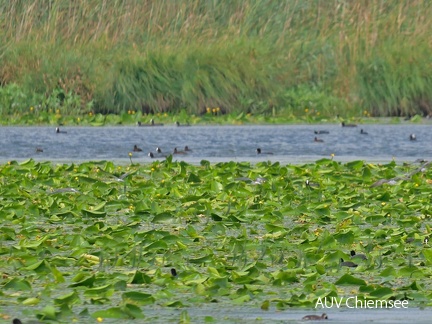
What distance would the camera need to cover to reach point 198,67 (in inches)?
809

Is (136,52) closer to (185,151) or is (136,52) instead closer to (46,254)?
(185,151)

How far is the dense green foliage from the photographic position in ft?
21.2

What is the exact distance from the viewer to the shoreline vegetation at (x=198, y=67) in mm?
20281

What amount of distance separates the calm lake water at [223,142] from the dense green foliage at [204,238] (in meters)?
2.57

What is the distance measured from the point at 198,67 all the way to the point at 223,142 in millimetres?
3473

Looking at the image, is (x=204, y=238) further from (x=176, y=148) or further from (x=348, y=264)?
(x=176, y=148)

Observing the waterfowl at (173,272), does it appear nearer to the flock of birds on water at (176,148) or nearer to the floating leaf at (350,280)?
the floating leaf at (350,280)

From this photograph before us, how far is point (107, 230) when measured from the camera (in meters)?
8.66

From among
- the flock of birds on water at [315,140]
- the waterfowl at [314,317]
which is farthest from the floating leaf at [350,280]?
the waterfowl at [314,317]

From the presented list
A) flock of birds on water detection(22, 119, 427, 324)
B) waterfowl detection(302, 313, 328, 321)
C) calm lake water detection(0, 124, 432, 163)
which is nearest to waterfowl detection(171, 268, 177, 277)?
flock of birds on water detection(22, 119, 427, 324)

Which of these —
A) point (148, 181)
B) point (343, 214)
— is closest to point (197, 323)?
point (343, 214)

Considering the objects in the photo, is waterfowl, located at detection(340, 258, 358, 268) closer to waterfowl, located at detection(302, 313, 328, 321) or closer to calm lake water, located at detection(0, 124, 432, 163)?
waterfowl, located at detection(302, 313, 328, 321)

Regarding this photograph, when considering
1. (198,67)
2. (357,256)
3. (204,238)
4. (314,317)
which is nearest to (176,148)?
(198,67)

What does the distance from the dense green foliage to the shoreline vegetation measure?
7325 mm
